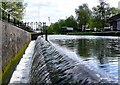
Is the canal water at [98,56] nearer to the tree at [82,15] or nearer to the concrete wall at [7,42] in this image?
the concrete wall at [7,42]

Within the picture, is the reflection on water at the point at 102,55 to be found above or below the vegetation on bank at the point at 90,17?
below

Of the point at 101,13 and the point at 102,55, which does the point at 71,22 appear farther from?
the point at 102,55

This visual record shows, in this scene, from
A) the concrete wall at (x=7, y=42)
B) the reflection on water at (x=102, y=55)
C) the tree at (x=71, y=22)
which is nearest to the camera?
the concrete wall at (x=7, y=42)

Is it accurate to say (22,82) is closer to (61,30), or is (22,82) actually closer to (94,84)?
(94,84)

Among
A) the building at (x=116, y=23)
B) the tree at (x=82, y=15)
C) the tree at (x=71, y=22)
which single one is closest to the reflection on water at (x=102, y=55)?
the building at (x=116, y=23)

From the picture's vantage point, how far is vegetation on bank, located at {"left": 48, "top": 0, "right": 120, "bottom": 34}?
81.9 meters

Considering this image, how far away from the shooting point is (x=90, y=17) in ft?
302

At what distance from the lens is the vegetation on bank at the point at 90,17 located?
81.9 metres

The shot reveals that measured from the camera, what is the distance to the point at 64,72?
3100 millimetres

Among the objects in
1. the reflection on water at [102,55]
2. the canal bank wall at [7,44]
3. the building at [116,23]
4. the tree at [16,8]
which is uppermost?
the tree at [16,8]

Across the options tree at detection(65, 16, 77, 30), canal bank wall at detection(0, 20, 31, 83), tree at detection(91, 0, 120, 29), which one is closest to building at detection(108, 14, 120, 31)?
tree at detection(91, 0, 120, 29)

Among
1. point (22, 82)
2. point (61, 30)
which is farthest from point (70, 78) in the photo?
point (61, 30)

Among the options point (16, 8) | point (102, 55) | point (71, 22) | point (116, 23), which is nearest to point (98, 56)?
point (102, 55)

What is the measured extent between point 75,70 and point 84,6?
94.5 meters
